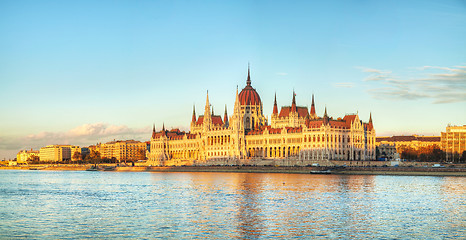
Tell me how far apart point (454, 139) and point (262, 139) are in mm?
52165

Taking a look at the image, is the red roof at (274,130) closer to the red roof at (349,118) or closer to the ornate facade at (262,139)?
the ornate facade at (262,139)

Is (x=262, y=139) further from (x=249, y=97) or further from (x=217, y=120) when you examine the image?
(x=217, y=120)

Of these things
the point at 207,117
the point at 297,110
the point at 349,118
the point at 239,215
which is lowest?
the point at 239,215

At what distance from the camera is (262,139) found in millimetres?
165500

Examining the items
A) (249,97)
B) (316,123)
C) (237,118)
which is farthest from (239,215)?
(249,97)

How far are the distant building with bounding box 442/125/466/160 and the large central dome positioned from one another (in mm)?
54758

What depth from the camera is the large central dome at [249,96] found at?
182m

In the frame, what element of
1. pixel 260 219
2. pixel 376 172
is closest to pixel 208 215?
pixel 260 219

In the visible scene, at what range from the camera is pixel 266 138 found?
539ft

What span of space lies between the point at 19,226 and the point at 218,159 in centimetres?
13201

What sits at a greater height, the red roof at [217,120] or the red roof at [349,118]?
the red roof at [217,120]

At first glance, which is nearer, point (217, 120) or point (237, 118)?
point (237, 118)

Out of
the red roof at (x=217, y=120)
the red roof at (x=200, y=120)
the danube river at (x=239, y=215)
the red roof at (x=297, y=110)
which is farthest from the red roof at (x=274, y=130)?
the danube river at (x=239, y=215)

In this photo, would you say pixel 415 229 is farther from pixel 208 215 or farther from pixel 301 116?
pixel 301 116
